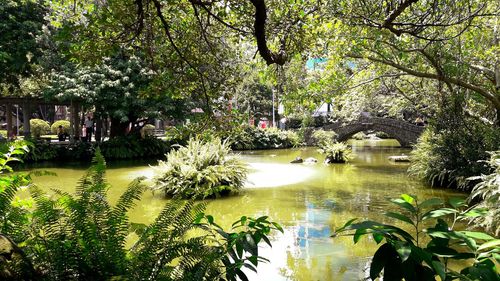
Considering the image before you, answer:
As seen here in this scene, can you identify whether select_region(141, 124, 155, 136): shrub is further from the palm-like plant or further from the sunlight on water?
the palm-like plant

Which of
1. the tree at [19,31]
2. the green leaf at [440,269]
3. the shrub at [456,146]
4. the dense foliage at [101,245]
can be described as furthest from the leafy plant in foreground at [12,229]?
the tree at [19,31]

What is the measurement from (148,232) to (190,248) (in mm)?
330

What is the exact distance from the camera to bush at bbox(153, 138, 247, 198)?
9.02m

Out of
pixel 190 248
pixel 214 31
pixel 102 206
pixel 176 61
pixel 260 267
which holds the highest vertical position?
pixel 214 31

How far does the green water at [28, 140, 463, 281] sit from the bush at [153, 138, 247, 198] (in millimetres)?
334

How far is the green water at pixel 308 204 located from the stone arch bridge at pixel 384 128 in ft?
20.4

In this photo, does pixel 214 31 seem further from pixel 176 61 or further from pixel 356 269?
pixel 356 269

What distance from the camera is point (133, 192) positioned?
2283mm

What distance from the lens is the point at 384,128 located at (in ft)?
75.4

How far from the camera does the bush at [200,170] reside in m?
9.02

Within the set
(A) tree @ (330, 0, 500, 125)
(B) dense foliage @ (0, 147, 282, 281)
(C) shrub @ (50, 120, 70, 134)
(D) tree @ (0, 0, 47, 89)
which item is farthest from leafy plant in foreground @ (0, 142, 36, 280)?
(C) shrub @ (50, 120, 70, 134)

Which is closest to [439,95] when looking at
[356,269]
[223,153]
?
[223,153]

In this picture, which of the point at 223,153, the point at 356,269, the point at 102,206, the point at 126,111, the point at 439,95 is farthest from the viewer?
the point at 126,111

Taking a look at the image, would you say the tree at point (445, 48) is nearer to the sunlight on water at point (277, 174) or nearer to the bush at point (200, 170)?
the bush at point (200, 170)
